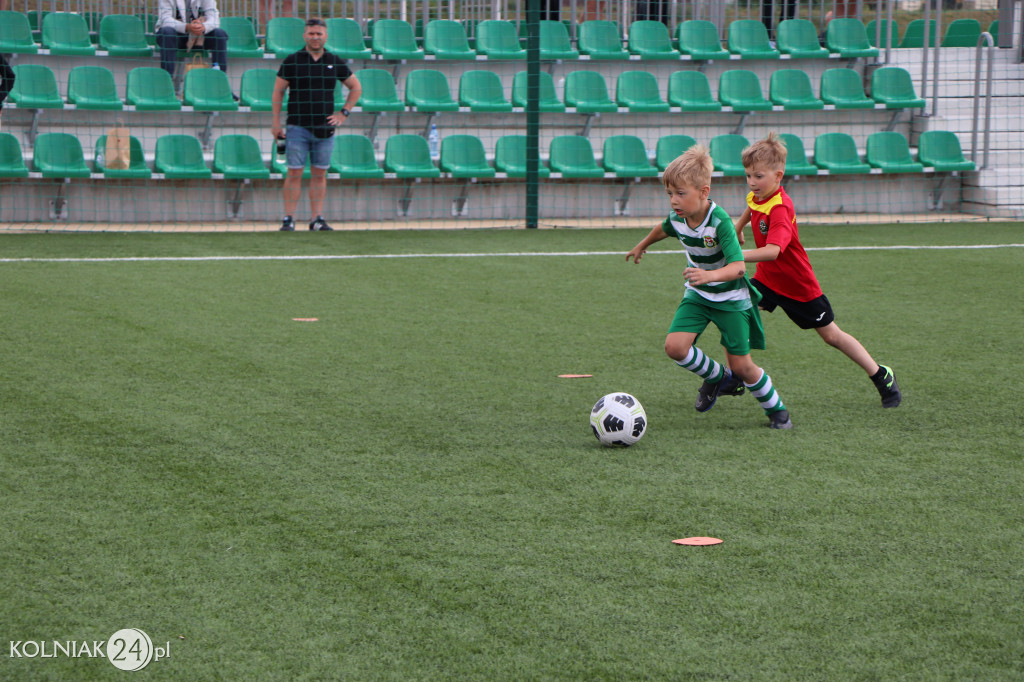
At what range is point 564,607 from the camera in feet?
8.84

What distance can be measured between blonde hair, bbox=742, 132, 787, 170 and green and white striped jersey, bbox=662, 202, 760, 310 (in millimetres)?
264

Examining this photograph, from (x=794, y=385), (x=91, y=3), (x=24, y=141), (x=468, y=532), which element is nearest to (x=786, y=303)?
(x=794, y=385)

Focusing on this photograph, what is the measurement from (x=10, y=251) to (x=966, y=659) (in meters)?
8.85

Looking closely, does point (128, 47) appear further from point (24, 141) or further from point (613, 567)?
point (613, 567)

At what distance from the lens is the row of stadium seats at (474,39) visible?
12.4 m

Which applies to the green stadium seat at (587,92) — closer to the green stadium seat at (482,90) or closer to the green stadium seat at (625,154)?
the green stadium seat at (625,154)

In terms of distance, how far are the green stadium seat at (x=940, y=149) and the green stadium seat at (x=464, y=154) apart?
5.18 meters

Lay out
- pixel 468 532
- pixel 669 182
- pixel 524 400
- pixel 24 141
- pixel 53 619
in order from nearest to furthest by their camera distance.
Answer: pixel 53 619 → pixel 468 532 → pixel 669 182 → pixel 524 400 → pixel 24 141

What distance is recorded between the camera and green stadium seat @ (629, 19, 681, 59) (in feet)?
45.2

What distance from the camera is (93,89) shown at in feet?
39.1

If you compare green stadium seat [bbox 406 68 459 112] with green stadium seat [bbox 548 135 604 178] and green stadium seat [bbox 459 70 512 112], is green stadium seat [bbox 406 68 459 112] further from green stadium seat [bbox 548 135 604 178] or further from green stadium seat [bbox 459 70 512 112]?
green stadium seat [bbox 548 135 604 178]

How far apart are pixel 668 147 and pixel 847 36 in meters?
3.66

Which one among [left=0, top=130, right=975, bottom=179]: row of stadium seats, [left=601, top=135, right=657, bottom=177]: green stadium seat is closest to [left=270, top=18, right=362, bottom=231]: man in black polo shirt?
[left=0, top=130, right=975, bottom=179]: row of stadium seats

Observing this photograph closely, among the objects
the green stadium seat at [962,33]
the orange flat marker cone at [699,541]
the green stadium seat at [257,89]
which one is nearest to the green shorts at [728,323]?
the orange flat marker cone at [699,541]
